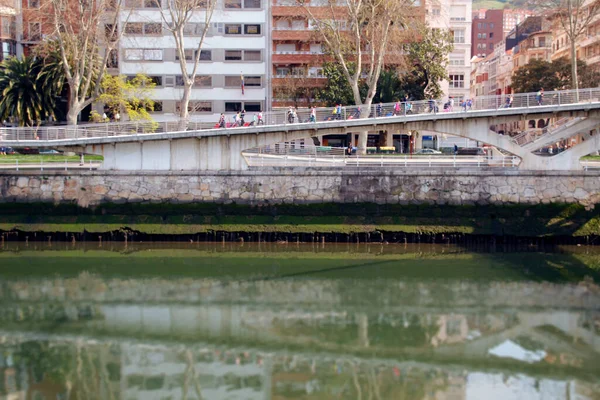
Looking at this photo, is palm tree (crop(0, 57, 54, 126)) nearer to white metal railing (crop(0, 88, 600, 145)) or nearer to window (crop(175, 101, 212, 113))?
window (crop(175, 101, 212, 113))

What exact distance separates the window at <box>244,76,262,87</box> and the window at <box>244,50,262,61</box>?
55.1 inches

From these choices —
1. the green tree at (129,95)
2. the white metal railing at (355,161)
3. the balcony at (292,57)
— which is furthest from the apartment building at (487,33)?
the white metal railing at (355,161)

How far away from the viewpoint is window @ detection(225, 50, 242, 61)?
2254 inches

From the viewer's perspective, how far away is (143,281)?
25891 millimetres

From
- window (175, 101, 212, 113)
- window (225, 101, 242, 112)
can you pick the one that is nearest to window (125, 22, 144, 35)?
window (175, 101, 212, 113)

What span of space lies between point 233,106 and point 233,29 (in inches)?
232

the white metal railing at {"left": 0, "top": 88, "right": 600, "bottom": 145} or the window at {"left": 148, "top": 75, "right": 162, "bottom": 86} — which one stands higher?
the window at {"left": 148, "top": 75, "right": 162, "bottom": 86}

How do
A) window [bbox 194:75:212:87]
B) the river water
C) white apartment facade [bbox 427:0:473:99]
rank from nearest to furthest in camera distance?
the river water < window [bbox 194:75:212:87] < white apartment facade [bbox 427:0:473:99]

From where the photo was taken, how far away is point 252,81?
58.1m

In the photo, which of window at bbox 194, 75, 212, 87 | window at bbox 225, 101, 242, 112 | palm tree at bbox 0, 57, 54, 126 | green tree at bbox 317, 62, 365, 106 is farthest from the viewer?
window at bbox 225, 101, 242, 112

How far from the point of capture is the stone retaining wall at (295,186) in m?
31.5

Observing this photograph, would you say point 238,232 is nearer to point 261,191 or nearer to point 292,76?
point 261,191

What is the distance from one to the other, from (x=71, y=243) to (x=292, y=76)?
3034cm

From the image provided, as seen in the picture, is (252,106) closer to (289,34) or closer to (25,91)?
(289,34)
